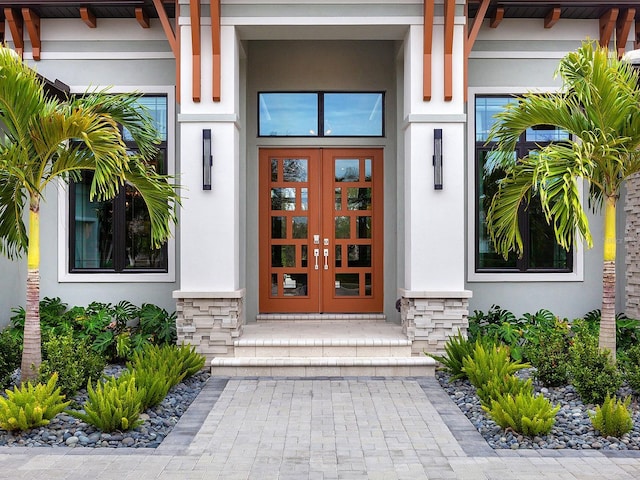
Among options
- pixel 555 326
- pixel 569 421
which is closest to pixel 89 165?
pixel 569 421

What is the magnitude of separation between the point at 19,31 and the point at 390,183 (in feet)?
18.3

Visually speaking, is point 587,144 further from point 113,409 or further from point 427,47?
point 113,409

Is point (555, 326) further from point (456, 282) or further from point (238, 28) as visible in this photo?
point (238, 28)

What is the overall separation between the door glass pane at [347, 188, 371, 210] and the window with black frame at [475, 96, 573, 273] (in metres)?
1.58

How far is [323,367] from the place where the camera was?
7.30 meters

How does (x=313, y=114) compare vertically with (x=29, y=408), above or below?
above

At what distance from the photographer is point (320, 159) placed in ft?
30.0

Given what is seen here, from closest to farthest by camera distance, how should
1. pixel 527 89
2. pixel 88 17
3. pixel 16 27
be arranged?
pixel 88 17, pixel 16 27, pixel 527 89

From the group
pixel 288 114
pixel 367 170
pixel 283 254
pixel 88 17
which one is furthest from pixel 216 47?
pixel 283 254

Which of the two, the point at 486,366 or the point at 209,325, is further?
the point at 209,325

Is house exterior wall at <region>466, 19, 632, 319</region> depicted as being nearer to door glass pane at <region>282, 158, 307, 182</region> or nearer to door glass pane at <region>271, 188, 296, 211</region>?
door glass pane at <region>282, 158, 307, 182</region>

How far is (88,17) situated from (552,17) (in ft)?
20.3

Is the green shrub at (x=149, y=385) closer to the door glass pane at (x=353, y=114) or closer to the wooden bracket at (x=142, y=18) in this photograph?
the door glass pane at (x=353, y=114)

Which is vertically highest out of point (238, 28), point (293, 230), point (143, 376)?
point (238, 28)
